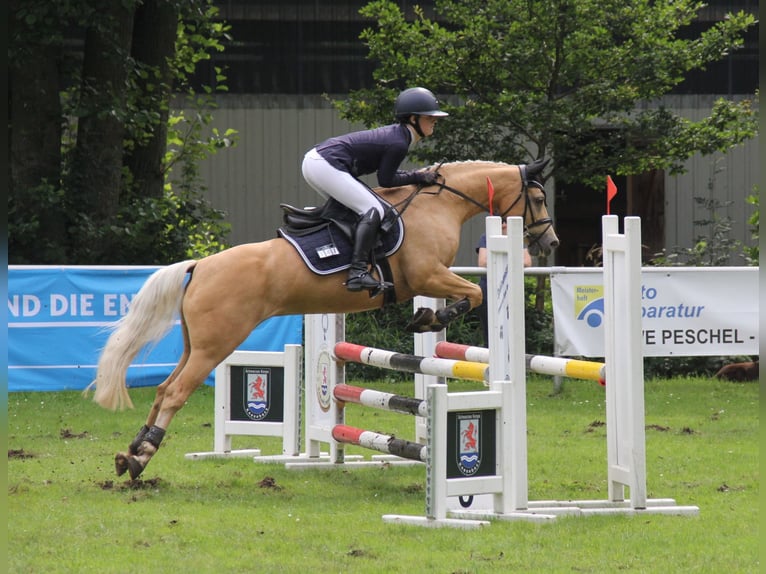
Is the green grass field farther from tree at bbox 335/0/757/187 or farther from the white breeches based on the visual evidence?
tree at bbox 335/0/757/187

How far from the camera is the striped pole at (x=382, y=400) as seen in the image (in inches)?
261

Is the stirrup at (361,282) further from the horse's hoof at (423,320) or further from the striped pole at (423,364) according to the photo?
the striped pole at (423,364)

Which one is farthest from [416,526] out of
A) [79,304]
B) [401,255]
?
[79,304]

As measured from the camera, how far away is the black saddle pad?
6.71 metres

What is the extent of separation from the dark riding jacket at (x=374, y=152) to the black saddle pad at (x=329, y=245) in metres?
0.29

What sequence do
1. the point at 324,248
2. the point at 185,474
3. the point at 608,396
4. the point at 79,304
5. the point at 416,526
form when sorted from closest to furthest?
the point at 416,526 < the point at 608,396 < the point at 324,248 < the point at 185,474 < the point at 79,304

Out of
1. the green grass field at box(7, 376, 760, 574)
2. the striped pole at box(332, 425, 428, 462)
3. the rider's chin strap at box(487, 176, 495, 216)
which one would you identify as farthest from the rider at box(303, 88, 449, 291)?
the green grass field at box(7, 376, 760, 574)

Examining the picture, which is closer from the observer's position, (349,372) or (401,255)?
(401,255)

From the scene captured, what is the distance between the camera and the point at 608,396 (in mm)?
6277

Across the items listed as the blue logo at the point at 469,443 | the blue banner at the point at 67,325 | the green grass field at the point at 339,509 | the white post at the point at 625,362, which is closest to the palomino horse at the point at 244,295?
the green grass field at the point at 339,509

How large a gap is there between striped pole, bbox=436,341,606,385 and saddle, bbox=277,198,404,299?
2.16 ft

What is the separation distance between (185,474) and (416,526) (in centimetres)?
226

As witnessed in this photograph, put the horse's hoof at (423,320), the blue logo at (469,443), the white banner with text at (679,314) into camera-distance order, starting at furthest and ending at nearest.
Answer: the white banner with text at (679,314)
the horse's hoof at (423,320)
the blue logo at (469,443)

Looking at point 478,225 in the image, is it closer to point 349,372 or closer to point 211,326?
point 349,372
